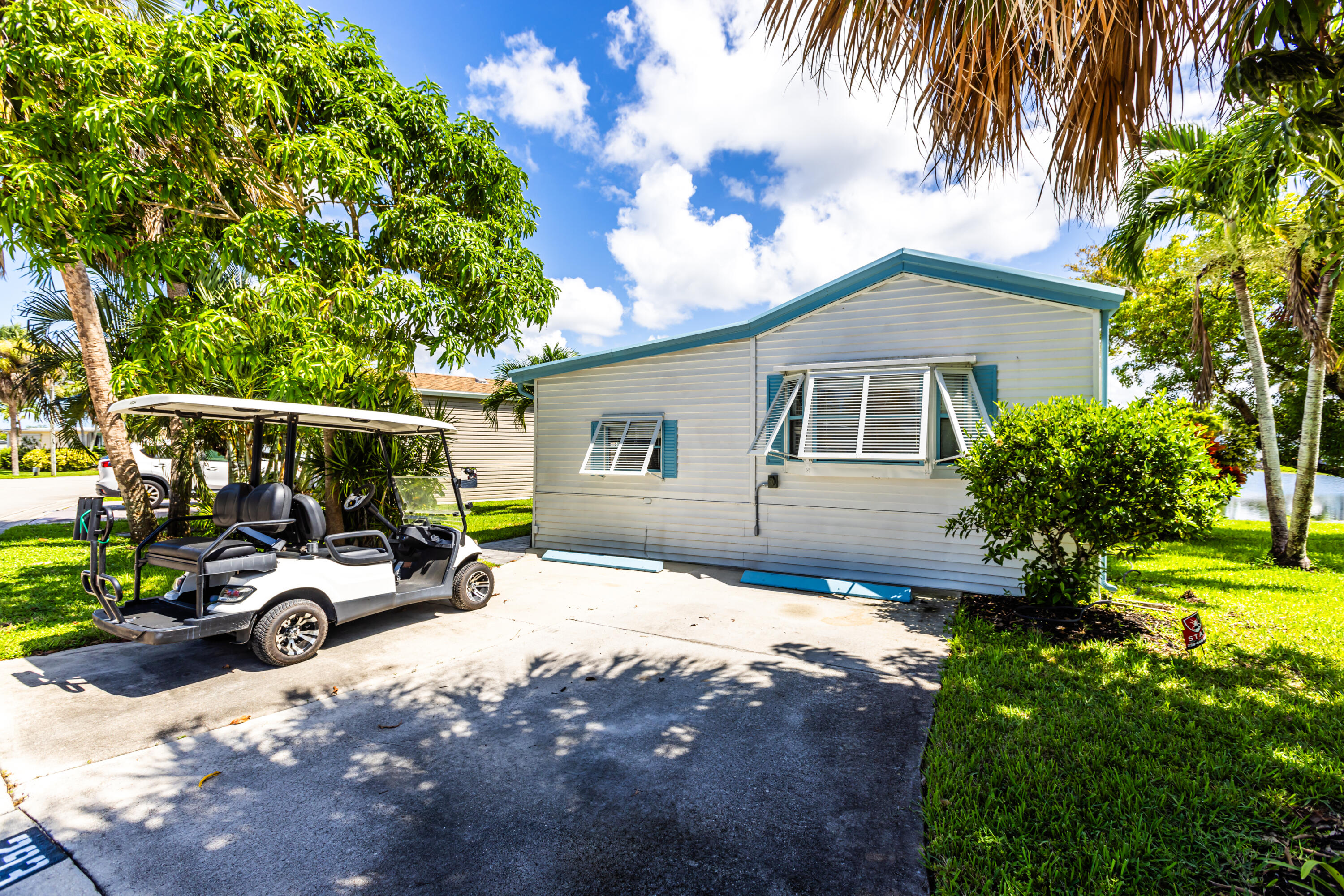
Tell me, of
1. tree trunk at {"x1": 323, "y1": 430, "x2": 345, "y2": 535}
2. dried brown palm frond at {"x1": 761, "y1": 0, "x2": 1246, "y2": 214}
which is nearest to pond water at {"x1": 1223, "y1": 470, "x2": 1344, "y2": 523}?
dried brown palm frond at {"x1": 761, "y1": 0, "x2": 1246, "y2": 214}

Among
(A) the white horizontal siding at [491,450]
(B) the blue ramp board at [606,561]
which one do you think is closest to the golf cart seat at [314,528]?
(B) the blue ramp board at [606,561]

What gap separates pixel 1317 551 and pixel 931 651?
A: 10.6m

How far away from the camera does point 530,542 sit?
1063 cm

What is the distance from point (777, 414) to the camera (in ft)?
25.8

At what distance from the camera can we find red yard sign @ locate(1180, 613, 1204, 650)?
15.0 ft

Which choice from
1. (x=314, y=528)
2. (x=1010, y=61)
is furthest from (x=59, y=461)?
(x=1010, y=61)

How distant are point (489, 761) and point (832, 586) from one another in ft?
16.0

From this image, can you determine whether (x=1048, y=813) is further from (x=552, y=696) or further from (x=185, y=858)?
(x=185, y=858)

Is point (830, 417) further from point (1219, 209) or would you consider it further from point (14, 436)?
point (14, 436)

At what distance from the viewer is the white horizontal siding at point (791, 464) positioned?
6.67 meters

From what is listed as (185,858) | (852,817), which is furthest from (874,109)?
(185,858)

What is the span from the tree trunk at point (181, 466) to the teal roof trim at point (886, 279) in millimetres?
6858

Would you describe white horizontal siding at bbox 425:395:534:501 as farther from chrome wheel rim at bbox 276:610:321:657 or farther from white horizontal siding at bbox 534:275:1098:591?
chrome wheel rim at bbox 276:610:321:657

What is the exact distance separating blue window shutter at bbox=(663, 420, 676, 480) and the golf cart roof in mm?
3588
